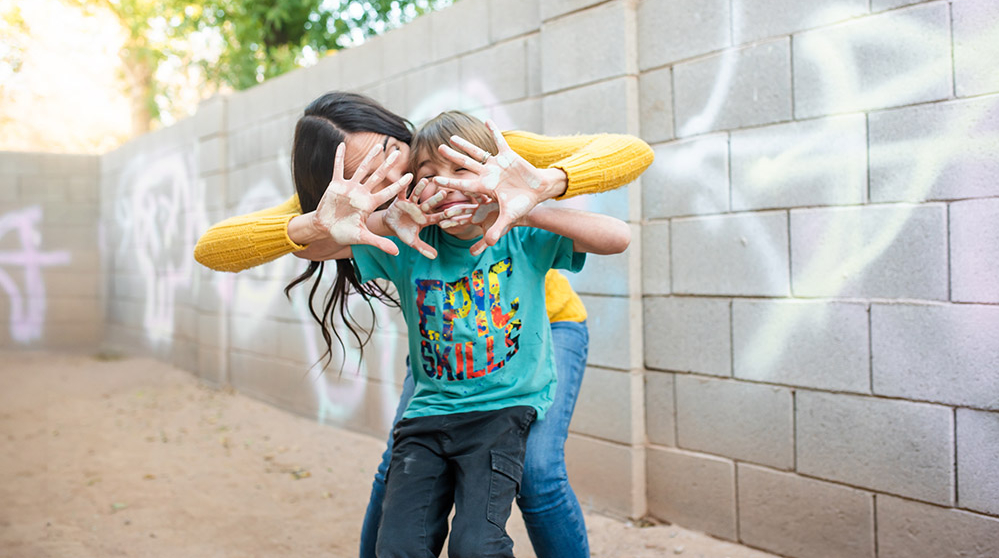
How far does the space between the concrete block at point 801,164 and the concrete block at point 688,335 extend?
42 centimetres

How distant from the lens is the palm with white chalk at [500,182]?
154cm

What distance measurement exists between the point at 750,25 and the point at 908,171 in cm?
78

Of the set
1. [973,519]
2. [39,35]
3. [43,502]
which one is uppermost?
[39,35]

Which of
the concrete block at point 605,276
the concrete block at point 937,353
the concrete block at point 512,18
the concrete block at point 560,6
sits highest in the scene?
the concrete block at point 512,18

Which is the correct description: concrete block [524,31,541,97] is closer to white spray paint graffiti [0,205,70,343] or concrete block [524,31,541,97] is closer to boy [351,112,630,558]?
boy [351,112,630,558]

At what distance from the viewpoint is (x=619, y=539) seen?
2.80 meters

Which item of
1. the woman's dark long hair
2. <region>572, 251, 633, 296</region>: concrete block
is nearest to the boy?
the woman's dark long hair

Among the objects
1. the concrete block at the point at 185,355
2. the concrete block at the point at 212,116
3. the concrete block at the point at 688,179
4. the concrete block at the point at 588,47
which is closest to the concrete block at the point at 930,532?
the concrete block at the point at 688,179

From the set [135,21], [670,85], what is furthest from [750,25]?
[135,21]

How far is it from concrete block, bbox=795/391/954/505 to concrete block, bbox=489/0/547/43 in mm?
2030

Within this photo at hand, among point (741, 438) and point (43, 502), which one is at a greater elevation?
point (741, 438)

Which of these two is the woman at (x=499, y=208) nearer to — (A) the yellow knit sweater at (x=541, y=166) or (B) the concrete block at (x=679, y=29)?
(A) the yellow knit sweater at (x=541, y=166)

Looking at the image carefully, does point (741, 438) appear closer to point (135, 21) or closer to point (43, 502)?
point (43, 502)

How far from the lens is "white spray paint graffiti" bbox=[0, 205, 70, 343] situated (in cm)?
881
